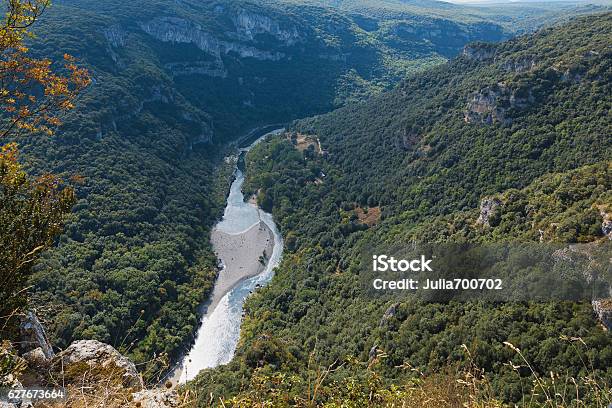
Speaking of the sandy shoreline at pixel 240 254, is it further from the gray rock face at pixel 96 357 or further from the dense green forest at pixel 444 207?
the gray rock face at pixel 96 357


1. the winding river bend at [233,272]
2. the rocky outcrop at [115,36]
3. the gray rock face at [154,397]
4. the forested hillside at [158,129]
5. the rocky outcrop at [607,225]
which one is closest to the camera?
the gray rock face at [154,397]

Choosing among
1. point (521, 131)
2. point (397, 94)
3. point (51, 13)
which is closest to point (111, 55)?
point (51, 13)

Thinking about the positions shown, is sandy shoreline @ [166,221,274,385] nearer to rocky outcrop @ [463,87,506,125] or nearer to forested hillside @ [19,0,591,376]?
forested hillside @ [19,0,591,376]

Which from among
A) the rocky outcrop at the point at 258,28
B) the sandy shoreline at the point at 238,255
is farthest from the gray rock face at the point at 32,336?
the rocky outcrop at the point at 258,28

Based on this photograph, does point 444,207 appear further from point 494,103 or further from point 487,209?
point 494,103

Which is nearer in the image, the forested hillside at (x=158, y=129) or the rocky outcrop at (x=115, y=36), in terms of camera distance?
the forested hillside at (x=158, y=129)

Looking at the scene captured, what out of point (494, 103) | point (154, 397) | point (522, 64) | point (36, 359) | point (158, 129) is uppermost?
point (154, 397)

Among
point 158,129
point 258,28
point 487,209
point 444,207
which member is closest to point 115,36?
point 158,129

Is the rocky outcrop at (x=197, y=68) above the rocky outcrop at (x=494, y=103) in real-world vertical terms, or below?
below
